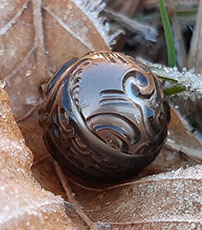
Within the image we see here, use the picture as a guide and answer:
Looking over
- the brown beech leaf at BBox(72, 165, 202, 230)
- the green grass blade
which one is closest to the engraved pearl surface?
the brown beech leaf at BBox(72, 165, 202, 230)

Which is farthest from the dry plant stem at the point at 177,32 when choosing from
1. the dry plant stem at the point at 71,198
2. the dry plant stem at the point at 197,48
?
the dry plant stem at the point at 71,198

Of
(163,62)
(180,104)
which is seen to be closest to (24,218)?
(180,104)

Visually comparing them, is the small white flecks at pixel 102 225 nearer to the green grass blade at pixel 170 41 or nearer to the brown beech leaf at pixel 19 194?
the brown beech leaf at pixel 19 194

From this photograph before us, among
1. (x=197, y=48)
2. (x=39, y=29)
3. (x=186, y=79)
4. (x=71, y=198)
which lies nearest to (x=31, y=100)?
A: (x=39, y=29)

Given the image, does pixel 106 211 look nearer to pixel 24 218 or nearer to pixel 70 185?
pixel 70 185

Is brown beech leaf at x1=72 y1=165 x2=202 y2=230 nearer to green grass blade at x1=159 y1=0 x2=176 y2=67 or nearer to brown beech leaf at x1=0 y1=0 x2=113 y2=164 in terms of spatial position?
brown beech leaf at x1=0 y1=0 x2=113 y2=164

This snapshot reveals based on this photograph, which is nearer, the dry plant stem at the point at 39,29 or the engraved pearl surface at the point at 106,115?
the engraved pearl surface at the point at 106,115
